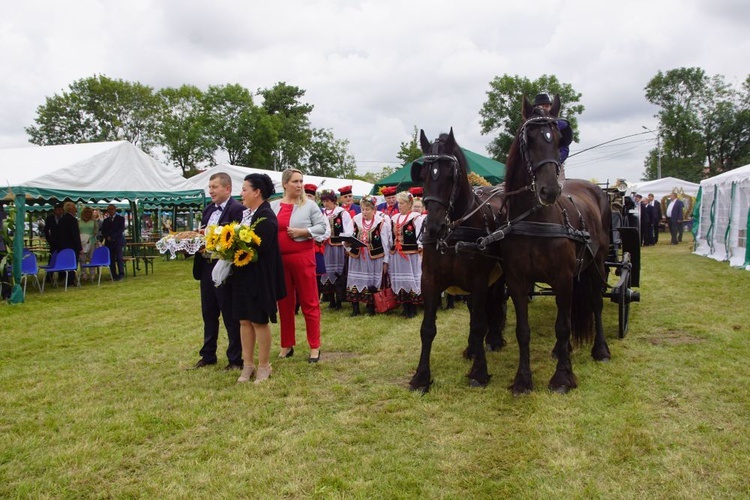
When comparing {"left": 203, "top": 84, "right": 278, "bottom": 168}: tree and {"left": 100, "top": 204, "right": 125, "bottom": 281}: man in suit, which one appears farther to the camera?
{"left": 203, "top": 84, "right": 278, "bottom": 168}: tree

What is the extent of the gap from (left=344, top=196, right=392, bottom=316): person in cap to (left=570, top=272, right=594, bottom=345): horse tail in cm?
322

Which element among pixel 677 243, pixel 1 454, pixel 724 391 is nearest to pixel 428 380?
pixel 724 391

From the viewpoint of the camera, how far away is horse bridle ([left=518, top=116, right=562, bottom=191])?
386cm

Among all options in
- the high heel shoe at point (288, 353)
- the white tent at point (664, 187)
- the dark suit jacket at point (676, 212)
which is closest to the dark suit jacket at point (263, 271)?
the high heel shoe at point (288, 353)

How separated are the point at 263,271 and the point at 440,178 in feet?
5.89

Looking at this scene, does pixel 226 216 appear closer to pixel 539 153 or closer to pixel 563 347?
pixel 539 153

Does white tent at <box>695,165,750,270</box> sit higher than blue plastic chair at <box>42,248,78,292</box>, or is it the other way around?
white tent at <box>695,165,750,270</box>

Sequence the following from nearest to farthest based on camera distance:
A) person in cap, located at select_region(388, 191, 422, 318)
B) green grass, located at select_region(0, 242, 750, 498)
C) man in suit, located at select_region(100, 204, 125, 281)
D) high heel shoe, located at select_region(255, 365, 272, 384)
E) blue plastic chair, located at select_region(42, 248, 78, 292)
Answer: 1. green grass, located at select_region(0, 242, 750, 498)
2. high heel shoe, located at select_region(255, 365, 272, 384)
3. person in cap, located at select_region(388, 191, 422, 318)
4. blue plastic chair, located at select_region(42, 248, 78, 292)
5. man in suit, located at select_region(100, 204, 125, 281)

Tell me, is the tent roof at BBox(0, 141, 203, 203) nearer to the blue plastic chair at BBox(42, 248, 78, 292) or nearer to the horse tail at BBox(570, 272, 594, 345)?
the blue plastic chair at BBox(42, 248, 78, 292)

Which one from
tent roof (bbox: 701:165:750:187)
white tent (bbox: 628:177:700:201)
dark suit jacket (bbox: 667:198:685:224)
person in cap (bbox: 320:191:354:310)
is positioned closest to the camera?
person in cap (bbox: 320:191:354:310)

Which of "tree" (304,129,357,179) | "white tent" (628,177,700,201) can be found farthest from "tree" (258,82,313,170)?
"white tent" (628,177,700,201)

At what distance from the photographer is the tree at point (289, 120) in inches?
1961

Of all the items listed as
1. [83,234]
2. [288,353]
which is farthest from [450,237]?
[83,234]

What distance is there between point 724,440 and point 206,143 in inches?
1667
